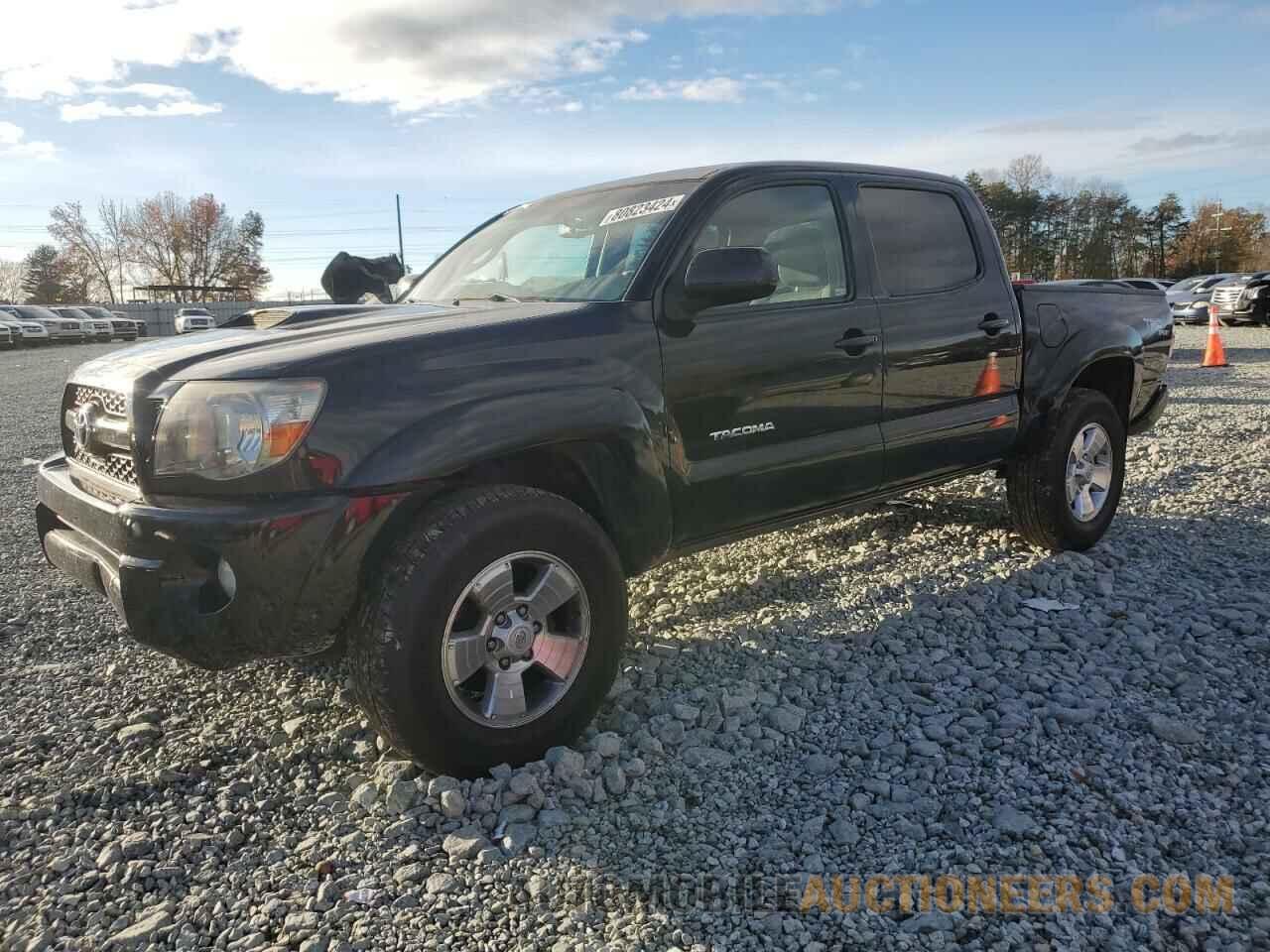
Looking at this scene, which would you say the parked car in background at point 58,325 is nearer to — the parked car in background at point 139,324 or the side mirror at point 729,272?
the parked car in background at point 139,324

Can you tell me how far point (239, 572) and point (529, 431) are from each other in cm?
86

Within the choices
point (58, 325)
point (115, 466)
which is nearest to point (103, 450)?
point (115, 466)

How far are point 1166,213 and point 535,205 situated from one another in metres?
86.0

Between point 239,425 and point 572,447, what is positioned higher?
point 239,425

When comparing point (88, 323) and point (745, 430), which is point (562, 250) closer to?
point (745, 430)

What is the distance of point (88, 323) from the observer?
119 ft

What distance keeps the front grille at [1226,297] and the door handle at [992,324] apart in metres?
22.3

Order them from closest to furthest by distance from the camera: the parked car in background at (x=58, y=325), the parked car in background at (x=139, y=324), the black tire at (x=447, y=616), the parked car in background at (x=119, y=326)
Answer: the black tire at (x=447, y=616) → the parked car in background at (x=58, y=325) → the parked car in background at (x=119, y=326) → the parked car in background at (x=139, y=324)

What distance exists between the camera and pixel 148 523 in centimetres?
240

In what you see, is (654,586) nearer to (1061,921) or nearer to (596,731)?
(596,731)

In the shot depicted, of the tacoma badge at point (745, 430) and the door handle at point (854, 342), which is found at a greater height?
the door handle at point (854, 342)

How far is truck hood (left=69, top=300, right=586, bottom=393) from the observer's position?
2500 millimetres

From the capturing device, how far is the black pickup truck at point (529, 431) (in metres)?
2.40

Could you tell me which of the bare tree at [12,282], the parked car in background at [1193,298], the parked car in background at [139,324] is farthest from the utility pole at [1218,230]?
the bare tree at [12,282]
